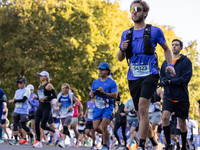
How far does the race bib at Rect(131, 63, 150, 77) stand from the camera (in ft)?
20.1

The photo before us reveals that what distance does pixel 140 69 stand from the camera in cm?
616

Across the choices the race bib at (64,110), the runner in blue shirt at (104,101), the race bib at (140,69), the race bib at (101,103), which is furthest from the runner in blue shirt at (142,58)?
the race bib at (64,110)

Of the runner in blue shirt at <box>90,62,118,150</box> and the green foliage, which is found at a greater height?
the green foliage

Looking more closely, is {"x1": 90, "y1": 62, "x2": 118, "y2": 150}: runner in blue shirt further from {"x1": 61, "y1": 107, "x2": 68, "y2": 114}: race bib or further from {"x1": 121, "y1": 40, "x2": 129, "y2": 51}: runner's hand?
{"x1": 61, "y1": 107, "x2": 68, "y2": 114}: race bib

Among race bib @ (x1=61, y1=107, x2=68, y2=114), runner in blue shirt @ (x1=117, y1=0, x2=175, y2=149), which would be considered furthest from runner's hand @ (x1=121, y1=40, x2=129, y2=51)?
race bib @ (x1=61, y1=107, x2=68, y2=114)

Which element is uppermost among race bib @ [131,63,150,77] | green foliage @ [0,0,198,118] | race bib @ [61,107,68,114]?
green foliage @ [0,0,198,118]

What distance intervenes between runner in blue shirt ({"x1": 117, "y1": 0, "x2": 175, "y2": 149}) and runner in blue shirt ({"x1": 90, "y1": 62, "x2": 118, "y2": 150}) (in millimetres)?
2977

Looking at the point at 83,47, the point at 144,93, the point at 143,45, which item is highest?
the point at 83,47

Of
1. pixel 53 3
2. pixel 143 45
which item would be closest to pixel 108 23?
pixel 53 3

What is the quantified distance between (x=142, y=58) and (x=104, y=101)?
3544 millimetres

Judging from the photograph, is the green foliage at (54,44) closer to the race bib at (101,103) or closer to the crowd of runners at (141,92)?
the crowd of runners at (141,92)

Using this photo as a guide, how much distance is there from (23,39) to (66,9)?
13.6 feet

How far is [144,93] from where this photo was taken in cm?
594

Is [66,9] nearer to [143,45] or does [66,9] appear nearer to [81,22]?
[81,22]
